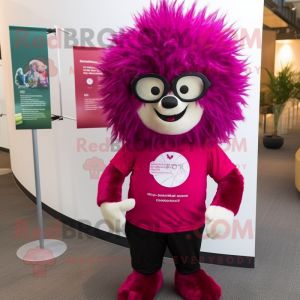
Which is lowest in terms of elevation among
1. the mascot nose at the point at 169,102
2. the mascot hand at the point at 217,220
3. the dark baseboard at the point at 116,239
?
the dark baseboard at the point at 116,239

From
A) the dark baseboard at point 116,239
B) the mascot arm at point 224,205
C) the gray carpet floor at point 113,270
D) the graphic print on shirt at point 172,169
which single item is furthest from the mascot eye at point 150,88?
the dark baseboard at point 116,239

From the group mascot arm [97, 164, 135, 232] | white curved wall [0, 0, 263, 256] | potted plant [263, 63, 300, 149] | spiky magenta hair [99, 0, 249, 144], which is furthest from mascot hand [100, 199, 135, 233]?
potted plant [263, 63, 300, 149]

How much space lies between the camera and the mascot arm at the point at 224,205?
1.61 meters

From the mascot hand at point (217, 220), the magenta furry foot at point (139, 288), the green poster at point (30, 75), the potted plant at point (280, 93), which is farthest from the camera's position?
the potted plant at point (280, 93)

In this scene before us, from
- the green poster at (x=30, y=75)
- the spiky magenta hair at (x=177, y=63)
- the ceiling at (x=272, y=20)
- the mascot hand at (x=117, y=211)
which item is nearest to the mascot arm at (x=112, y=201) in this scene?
the mascot hand at (x=117, y=211)

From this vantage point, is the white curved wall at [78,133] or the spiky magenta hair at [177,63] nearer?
the spiky magenta hair at [177,63]

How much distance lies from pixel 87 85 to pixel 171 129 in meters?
1.03

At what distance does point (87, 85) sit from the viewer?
2354 mm

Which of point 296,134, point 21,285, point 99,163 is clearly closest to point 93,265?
point 21,285

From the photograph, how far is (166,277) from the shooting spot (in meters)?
2.21

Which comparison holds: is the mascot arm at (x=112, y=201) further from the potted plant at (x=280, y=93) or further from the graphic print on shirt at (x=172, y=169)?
the potted plant at (x=280, y=93)

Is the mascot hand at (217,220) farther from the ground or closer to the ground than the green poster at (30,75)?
closer to the ground

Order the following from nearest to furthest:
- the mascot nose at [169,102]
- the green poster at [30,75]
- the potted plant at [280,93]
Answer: the mascot nose at [169,102]
the green poster at [30,75]
the potted plant at [280,93]

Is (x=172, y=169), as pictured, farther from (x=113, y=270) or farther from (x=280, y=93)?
(x=280, y=93)
